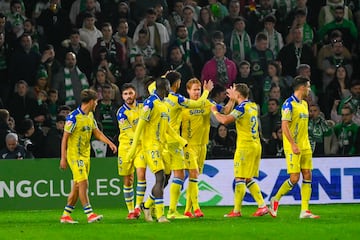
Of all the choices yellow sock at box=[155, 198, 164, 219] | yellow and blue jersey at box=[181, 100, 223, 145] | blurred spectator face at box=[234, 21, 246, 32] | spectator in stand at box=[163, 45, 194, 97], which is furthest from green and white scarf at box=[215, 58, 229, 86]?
yellow sock at box=[155, 198, 164, 219]

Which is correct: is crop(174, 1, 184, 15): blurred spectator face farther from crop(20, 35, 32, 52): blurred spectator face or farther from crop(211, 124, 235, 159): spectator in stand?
crop(211, 124, 235, 159): spectator in stand

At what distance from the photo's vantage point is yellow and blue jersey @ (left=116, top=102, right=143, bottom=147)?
2030cm

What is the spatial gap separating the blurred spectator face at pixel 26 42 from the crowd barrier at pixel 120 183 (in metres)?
3.84

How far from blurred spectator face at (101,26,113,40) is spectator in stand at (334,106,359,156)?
562 centimetres

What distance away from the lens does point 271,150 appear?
24.7m

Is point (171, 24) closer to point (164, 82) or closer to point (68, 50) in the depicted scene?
point (68, 50)

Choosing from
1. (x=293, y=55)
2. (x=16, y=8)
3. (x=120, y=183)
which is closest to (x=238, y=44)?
(x=293, y=55)

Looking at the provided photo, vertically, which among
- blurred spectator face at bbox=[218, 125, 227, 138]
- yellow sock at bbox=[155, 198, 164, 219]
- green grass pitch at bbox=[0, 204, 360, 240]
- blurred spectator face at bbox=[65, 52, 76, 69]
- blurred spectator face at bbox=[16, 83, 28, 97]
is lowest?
green grass pitch at bbox=[0, 204, 360, 240]

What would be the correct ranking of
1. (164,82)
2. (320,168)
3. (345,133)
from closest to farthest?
1. (164,82)
2. (320,168)
3. (345,133)

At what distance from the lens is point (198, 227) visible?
703 inches

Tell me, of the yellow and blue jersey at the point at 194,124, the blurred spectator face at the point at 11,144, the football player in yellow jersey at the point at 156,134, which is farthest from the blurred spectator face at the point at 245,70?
the football player in yellow jersey at the point at 156,134

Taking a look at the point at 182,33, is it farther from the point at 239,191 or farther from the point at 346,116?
the point at 239,191

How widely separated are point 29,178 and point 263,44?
6.78m

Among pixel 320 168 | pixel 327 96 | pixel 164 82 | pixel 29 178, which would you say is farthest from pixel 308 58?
pixel 164 82
